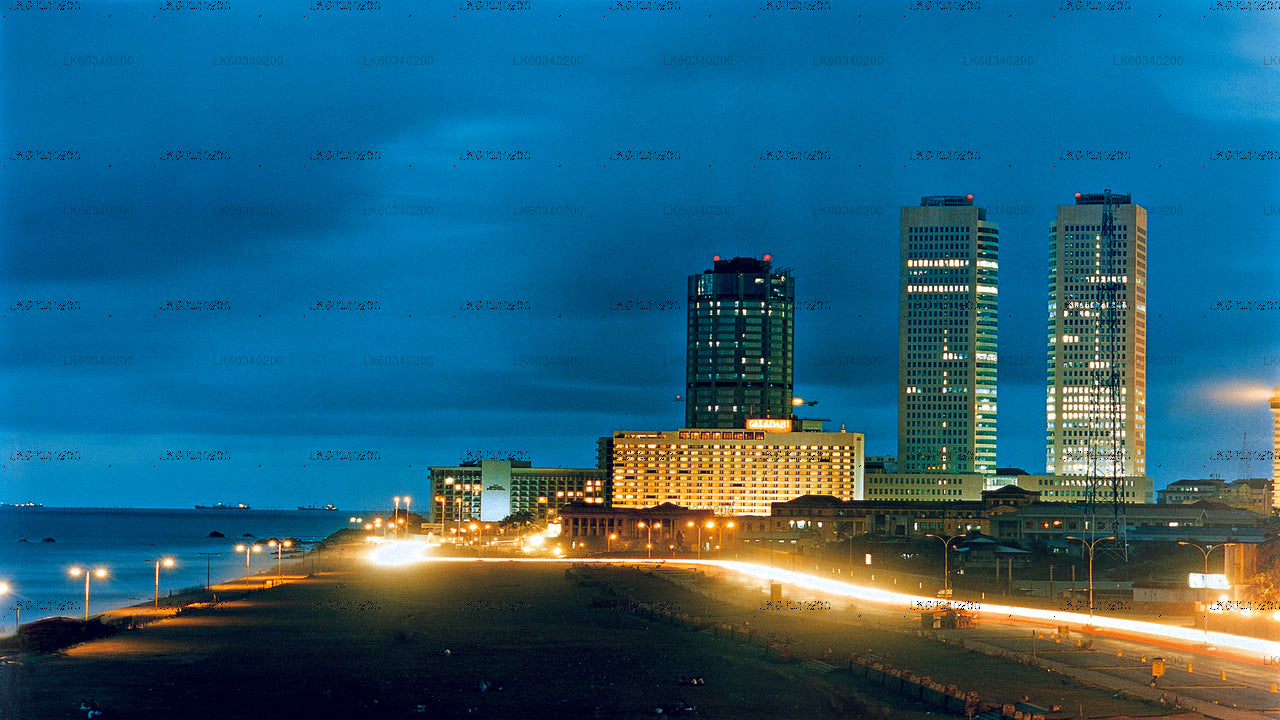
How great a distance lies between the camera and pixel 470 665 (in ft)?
204

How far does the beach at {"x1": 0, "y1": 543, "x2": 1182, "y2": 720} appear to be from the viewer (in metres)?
50.6

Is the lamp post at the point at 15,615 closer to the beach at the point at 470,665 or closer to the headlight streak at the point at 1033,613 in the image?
the beach at the point at 470,665

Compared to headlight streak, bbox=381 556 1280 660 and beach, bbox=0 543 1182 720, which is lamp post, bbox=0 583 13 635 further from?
headlight streak, bbox=381 556 1280 660

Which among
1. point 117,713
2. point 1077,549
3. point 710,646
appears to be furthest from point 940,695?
point 1077,549

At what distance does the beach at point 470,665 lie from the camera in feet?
166

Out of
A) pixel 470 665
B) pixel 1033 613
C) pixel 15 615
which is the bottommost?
pixel 15 615

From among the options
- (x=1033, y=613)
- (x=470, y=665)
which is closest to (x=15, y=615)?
(x=470, y=665)

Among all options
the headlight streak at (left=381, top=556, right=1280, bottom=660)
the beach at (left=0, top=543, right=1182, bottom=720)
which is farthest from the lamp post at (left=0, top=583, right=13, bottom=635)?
the headlight streak at (left=381, top=556, right=1280, bottom=660)

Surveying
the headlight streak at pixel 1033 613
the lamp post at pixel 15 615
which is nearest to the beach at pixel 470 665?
the lamp post at pixel 15 615

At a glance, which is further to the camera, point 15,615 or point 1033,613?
point 15,615

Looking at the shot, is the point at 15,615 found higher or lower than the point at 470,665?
lower

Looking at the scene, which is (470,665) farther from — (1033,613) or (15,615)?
(15,615)

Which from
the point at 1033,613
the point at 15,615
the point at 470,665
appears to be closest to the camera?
the point at 470,665

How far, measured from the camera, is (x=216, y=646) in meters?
69.8
